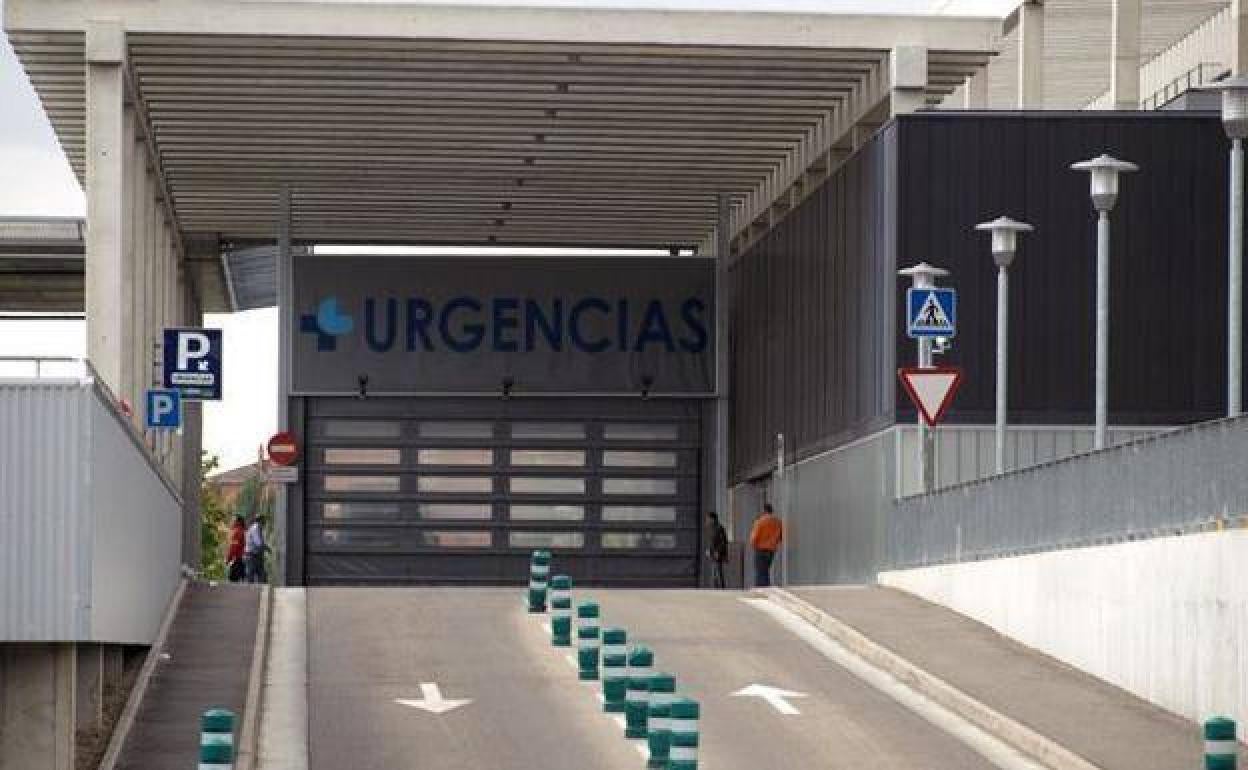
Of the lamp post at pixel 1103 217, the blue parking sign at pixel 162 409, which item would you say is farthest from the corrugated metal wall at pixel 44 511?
the blue parking sign at pixel 162 409

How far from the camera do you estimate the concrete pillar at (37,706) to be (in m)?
21.0

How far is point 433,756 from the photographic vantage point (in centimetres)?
2411

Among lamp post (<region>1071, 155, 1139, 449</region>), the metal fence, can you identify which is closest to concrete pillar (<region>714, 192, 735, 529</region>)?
the metal fence

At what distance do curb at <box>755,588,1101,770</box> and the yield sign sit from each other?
8.51 feet

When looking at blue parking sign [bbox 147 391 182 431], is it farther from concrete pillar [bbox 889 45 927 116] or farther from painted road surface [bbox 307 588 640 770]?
concrete pillar [bbox 889 45 927 116]

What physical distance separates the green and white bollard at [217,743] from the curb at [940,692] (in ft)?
22.0

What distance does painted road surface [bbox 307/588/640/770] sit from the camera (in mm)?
24234

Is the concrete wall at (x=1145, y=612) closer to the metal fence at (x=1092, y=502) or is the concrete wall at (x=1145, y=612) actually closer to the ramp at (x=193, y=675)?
the metal fence at (x=1092, y=502)

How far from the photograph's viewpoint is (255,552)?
5331cm

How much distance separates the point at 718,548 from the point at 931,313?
1467 centimetres

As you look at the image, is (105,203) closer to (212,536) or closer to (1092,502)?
(1092,502)

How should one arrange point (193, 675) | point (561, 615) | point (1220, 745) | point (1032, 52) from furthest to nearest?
point (1032, 52) → point (561, 615) → point (193, 675) → point (1220, 745)

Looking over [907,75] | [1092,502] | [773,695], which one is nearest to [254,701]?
[773,695]

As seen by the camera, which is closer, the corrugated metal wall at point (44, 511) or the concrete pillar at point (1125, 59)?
the corrugated metal wall at point (44, 511)
